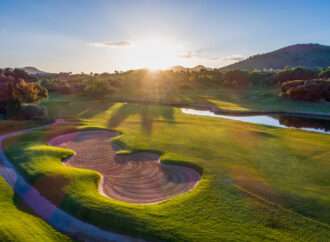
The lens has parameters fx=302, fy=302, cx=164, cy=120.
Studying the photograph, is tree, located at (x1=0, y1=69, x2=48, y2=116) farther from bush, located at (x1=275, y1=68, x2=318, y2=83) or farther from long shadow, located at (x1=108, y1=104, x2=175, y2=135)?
bush, located at (x1=275, y1=68, x2=318, y2=83)

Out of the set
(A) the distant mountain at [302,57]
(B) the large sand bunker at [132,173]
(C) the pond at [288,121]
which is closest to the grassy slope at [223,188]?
(B) the large sand bunker at [132,173]

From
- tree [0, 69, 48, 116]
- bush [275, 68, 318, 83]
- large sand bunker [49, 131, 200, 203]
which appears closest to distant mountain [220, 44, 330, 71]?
bush [275, 68, 318, 83]

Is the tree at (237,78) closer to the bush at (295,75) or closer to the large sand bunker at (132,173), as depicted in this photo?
the bush at (295,75)

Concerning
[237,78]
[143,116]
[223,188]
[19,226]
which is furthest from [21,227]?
[237,78]

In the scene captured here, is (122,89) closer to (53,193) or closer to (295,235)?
(53,193)

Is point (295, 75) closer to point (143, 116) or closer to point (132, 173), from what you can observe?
point (143, 116)

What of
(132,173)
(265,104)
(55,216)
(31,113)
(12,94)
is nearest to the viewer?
(55,216)

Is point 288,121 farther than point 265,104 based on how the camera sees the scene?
No
